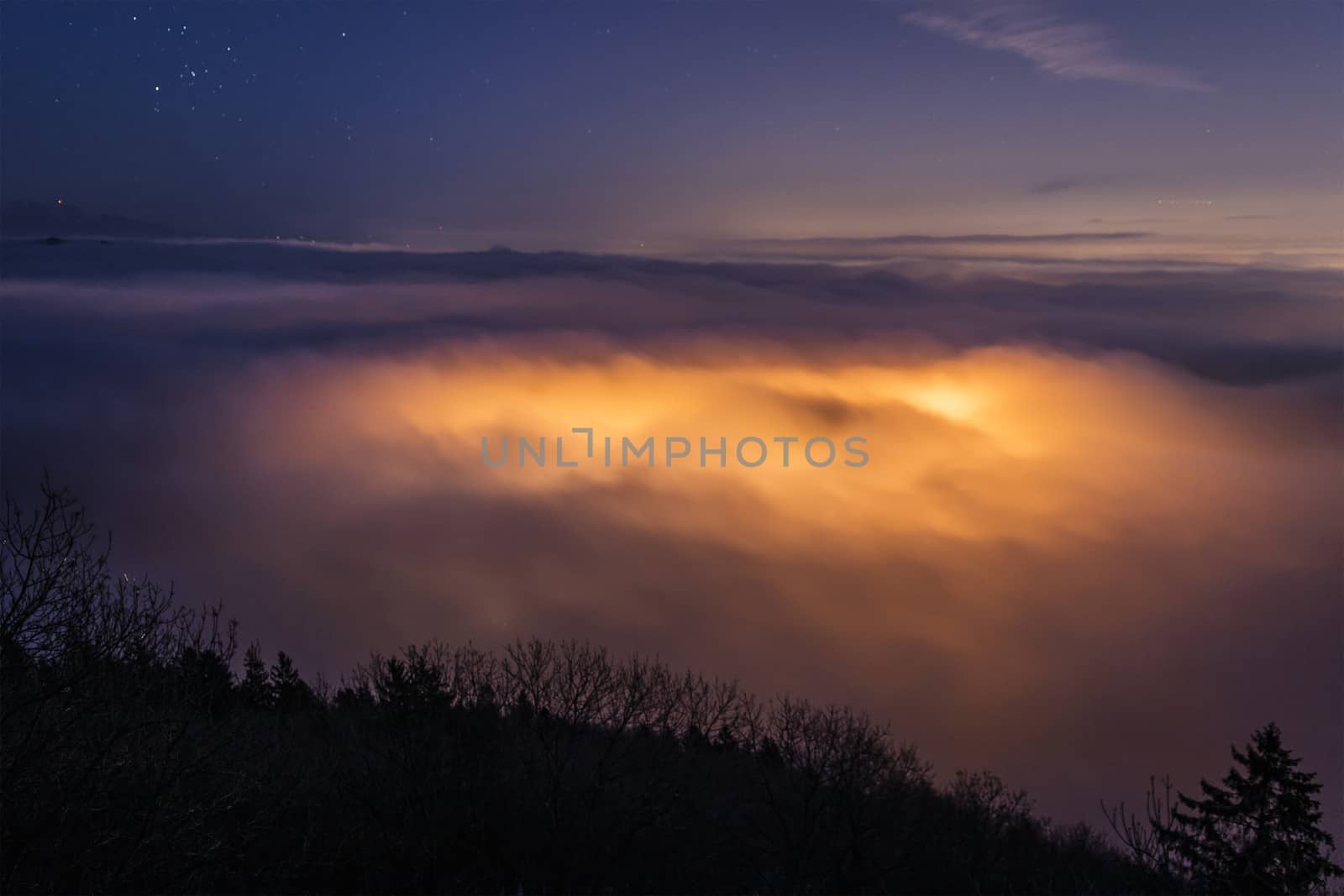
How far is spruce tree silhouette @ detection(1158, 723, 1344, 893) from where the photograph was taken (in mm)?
11180

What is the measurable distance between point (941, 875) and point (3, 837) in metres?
23.0

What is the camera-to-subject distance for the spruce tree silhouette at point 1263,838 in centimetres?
1118

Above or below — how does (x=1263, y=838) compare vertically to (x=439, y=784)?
above

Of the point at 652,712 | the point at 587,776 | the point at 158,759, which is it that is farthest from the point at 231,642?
the point at 652,712

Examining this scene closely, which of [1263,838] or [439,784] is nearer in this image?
[1263,838]

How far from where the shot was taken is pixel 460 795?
72.1 feet

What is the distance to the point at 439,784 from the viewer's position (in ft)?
72.8

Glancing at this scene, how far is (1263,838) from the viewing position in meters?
11.5

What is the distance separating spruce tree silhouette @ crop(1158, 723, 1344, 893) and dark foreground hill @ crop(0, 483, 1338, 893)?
806mm

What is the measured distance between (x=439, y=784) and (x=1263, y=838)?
54.4 ft

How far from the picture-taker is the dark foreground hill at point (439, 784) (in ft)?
34.7

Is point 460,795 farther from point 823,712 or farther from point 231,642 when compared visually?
point 823,712

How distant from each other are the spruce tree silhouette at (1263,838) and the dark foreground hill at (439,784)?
0.81m

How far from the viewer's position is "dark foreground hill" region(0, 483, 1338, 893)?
10.6m
